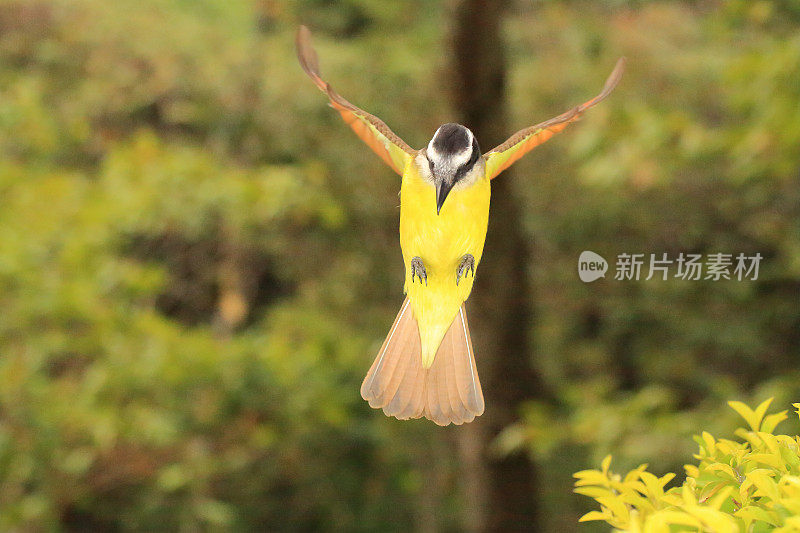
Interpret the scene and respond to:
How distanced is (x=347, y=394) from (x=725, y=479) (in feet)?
10.4

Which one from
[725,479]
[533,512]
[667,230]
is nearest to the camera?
[725,479]

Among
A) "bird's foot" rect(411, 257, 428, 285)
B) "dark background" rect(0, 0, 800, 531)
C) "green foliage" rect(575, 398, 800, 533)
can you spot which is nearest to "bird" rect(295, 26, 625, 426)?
"bird's foot" rect(411, 257, 428, 285)

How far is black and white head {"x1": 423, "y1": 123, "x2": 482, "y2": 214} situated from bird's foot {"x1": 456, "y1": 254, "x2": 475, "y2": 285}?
0.05 m

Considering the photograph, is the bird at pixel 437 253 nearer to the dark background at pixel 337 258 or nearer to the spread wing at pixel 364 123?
the spread wing at pixel 364 123

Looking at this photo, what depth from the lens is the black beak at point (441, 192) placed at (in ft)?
1.66

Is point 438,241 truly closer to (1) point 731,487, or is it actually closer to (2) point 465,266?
(2) point 465,266

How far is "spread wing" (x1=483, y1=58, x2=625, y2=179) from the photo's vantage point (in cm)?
52

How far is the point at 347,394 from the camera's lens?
12.5 feet

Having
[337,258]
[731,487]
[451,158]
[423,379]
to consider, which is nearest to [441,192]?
[451,158]

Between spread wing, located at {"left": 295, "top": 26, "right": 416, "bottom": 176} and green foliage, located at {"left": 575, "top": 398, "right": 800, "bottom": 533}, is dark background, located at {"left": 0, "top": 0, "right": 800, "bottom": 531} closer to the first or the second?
green foliage, located at {"left": 575, "top": 398, "right": 800, "bottom": 533}

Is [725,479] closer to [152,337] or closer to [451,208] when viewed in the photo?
[451,208]

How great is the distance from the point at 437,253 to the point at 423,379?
3.6 inches

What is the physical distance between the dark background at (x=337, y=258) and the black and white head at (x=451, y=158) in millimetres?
1290

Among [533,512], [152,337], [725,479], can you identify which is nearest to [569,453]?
[533,512]
